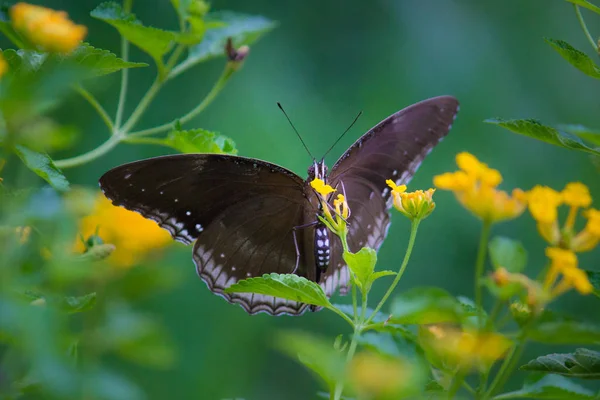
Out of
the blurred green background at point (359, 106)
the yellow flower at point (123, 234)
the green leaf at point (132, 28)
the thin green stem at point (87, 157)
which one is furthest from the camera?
the blurred green background at point (359, 106)

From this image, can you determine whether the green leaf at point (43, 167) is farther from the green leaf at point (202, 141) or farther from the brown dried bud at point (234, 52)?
the brown dried bud at point (234, 52)

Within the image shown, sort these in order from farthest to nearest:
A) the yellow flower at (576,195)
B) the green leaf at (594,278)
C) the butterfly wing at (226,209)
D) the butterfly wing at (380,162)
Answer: the butterfly wing at (380,162) < the butterfly wing at (226,209) < the green leaf at (594,278) < the yellow flower at (576,195)

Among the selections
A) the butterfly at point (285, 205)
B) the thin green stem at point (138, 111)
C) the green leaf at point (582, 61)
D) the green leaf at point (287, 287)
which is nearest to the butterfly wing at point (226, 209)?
the butterfly at point (285, 205)

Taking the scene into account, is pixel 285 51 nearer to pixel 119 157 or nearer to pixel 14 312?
pixel 119 157

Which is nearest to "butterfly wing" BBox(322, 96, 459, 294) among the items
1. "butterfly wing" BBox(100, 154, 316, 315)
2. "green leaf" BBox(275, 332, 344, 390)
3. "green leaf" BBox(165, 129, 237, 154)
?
"butterfly wing" BBox(100, 154, 316, 315)

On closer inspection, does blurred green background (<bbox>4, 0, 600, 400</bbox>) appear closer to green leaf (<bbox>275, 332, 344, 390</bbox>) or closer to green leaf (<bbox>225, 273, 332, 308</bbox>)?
green leaf (<bbox>225, 273, 332, 308</bbox>)

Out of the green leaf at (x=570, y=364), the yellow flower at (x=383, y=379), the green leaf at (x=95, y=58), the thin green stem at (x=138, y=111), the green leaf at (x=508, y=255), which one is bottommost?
the thin green stem at (x=138, y=111)
